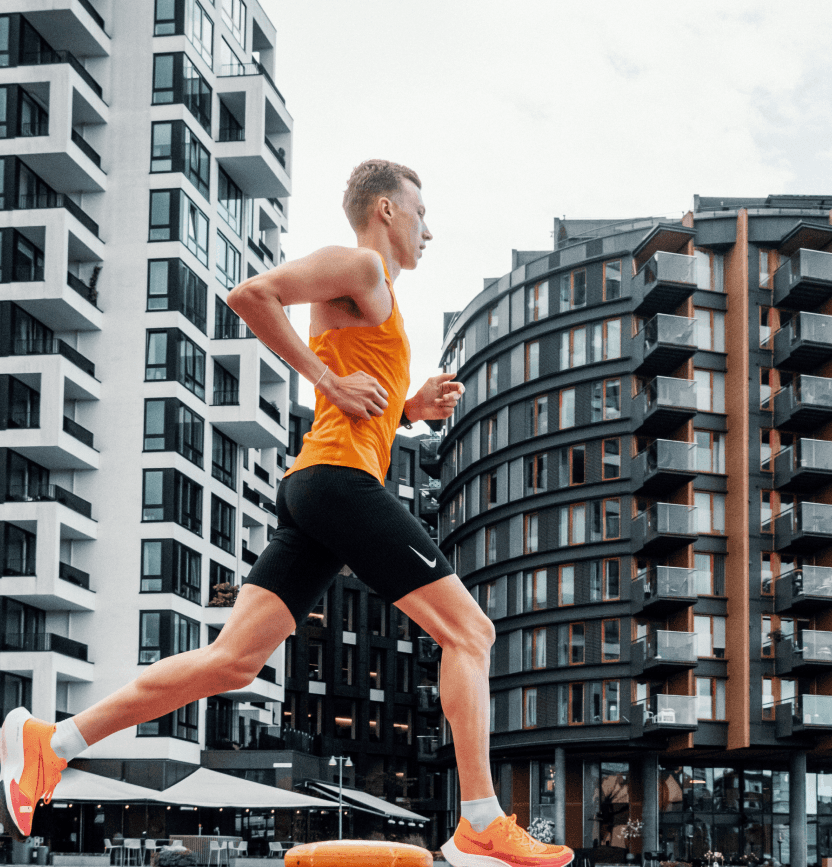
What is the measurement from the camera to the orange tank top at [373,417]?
4707mm

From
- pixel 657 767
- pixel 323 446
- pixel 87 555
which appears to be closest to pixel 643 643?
pixel 657 767

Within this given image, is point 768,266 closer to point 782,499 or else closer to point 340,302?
point 782,499

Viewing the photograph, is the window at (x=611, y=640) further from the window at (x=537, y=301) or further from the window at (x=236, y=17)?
the window at (x=236, y=17)

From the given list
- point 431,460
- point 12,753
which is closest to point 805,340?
point 431,460

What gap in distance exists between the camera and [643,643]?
2239 inches

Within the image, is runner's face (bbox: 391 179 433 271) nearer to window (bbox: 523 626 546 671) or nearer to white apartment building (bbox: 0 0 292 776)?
white apartment building (bbox: 0 0 292 776)

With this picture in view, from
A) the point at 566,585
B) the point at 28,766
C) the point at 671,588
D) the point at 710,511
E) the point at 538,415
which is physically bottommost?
the point at 28,766

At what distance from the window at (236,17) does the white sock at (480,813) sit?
60.0 m

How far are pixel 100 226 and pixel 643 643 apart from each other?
28.1 meters

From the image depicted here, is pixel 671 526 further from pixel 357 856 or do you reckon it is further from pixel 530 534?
pixel 357 856

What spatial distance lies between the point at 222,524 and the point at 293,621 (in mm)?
52977

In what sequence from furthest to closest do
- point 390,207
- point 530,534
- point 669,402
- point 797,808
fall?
point 530,534
point 797,808
point 669,402
point 390,207

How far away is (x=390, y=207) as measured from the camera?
16.6 ft

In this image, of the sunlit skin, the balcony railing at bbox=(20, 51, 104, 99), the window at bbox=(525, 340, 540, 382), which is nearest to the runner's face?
the sunlit skin
